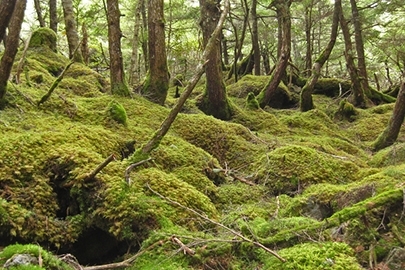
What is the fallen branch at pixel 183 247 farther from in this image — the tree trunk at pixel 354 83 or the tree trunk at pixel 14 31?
the tree trunk at pixel 354 83

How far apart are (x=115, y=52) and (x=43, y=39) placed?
4015mm

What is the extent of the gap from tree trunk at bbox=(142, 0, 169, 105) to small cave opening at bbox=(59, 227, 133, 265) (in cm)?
443

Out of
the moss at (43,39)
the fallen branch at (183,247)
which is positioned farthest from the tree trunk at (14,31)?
the moss at (43,39)

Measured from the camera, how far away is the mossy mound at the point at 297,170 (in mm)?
4992

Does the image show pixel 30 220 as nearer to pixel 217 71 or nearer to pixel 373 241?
pixel 373 241

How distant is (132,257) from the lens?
2.81 meters

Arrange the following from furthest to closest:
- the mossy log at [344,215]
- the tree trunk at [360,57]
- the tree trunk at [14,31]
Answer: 1. the tree trunk at [360,57]
2. the tree trunk at [14,31]
3. the mossy log at [344,215]

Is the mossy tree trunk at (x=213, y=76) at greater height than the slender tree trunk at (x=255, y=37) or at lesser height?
lesser

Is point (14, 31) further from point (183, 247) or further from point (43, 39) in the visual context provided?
point (43, 39)

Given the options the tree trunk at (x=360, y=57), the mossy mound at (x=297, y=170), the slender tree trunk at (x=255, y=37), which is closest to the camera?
the mossy mound at (x=297, y=170)

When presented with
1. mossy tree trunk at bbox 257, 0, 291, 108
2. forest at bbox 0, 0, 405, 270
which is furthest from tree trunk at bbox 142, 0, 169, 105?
mossy tree trunk at bbox 257, 0, 291, 108

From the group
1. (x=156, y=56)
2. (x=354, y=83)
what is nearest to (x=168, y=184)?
(x=156, y=56)

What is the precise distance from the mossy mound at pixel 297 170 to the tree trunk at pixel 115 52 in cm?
306

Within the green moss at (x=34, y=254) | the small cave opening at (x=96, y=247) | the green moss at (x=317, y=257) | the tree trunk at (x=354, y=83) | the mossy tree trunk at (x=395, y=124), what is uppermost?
the tree trunk at (x=354, y=83)
